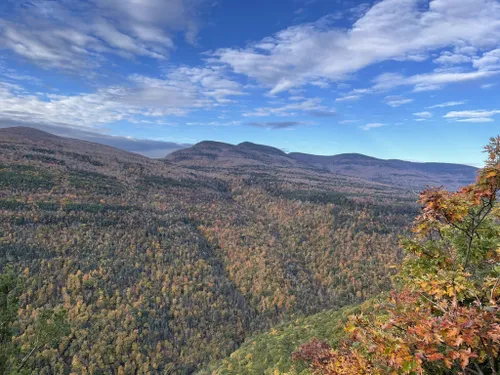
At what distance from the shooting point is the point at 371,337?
32.1ft

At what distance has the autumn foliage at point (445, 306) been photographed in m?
8.06

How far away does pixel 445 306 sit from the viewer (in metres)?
9.55

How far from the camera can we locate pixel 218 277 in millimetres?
184375

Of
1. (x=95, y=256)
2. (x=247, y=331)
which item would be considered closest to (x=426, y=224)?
(x=247, y=331)

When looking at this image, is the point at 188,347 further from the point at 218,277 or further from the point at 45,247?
the point at 45,247

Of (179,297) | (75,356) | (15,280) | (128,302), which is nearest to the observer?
(15,280)

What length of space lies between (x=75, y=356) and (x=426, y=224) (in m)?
136

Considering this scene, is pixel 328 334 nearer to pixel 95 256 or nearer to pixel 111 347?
pixel 111 347

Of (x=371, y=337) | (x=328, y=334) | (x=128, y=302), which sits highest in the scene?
(x=371, y=337)

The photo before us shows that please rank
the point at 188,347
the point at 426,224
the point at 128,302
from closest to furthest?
the point at 426,224, the point at 188,347, the point at 128,302

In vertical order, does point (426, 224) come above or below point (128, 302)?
above

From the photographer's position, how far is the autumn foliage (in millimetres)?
8062

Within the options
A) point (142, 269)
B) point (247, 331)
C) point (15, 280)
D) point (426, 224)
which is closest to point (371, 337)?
point (426, 224)

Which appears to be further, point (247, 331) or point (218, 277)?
point (218, 277)
